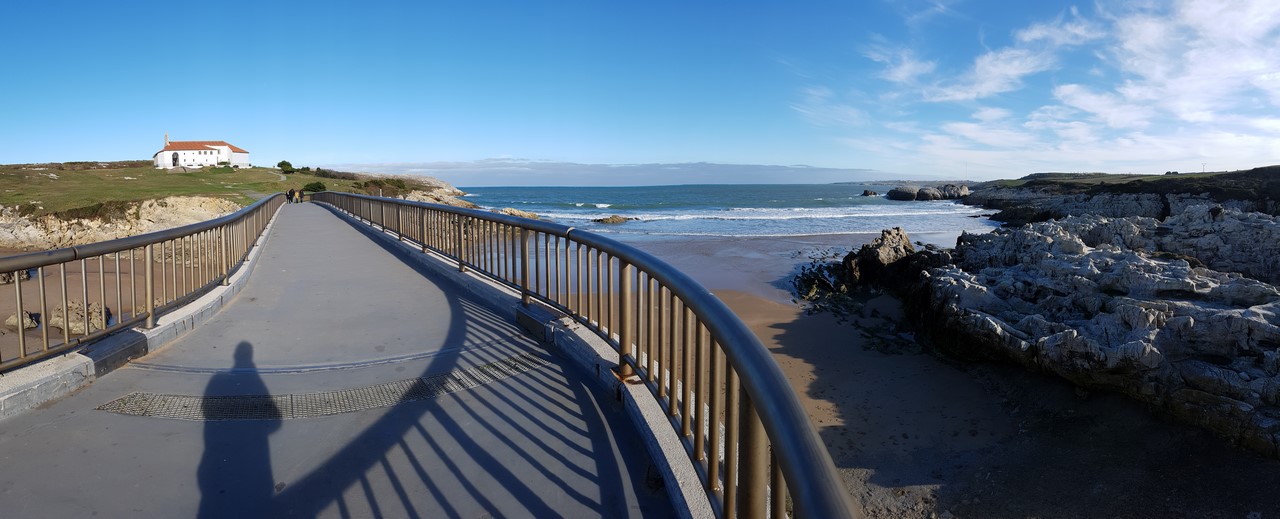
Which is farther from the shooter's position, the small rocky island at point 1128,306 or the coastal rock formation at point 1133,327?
the small rocky island at point 1128,306

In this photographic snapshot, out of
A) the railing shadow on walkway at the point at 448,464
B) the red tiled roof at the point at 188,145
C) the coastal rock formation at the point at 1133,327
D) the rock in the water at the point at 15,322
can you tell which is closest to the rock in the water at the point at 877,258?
the coastal rock formation at the point at 1133,327

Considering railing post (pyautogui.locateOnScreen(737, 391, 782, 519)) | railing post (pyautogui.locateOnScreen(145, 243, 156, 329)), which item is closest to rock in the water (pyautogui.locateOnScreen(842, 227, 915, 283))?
railing post (pyautogui.locateOnScreen(145, 243, 156, 329))

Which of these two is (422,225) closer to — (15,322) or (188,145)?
(15,322)

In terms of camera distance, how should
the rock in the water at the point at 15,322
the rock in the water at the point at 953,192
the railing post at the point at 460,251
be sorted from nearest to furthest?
the rock in the water at the point at 15,322, the railing post at the point at 460,251, the rock in the water at the point at 953,192

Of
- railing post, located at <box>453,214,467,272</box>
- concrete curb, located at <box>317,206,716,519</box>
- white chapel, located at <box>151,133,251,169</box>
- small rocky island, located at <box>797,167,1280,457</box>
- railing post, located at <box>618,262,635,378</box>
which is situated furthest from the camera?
white chapel, located at <box>151,133,251,169</box>

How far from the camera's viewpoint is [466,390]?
12.8ft

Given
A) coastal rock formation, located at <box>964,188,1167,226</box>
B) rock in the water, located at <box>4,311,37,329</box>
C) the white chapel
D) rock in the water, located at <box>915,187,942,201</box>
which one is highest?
the white chapel

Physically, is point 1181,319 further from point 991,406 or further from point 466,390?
point 466,390

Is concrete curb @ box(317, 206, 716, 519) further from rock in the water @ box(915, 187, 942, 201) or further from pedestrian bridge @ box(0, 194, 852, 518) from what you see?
rock in the water @ box(915, 187, 942, 201)

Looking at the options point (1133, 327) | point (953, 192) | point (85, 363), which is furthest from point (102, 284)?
point (953, 192)

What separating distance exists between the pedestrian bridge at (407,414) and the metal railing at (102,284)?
0.04 m

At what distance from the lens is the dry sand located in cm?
492

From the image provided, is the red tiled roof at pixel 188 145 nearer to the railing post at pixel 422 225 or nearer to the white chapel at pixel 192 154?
the white chapel at pixel 192 154

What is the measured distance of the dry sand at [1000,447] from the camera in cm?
492
